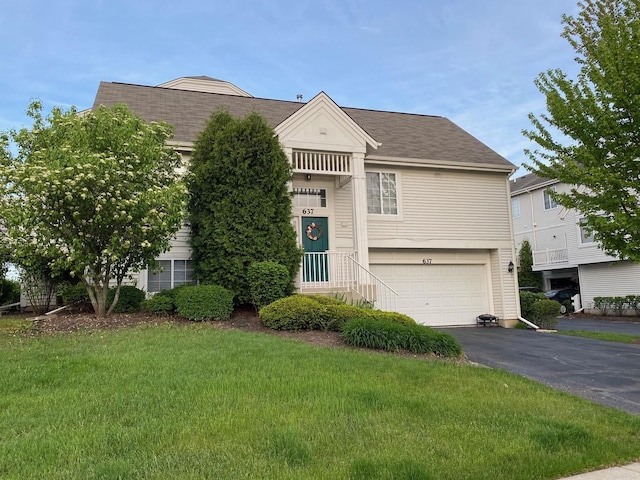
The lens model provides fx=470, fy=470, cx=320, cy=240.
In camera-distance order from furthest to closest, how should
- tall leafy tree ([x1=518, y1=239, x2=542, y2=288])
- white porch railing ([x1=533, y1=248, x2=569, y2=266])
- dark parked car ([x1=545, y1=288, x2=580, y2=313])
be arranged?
tall leafy tree ([x1=518, y1=239, x2=542, y2=288]) → white porch railing ([x1=533, y1=248, x2=569, y2=266]) → dark parked car ([x1=545, y1=288, x2=580, y2=313])

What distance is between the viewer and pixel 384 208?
47.6ft

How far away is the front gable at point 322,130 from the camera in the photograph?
1245 cm

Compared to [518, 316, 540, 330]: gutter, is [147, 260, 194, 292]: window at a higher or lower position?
higher

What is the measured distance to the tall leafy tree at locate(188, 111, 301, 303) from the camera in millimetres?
10555

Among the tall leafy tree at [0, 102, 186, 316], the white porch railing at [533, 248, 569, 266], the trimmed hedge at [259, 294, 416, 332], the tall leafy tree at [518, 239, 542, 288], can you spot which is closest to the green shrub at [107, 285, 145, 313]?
the tall leafy tree at [0, 102, 186, 316]

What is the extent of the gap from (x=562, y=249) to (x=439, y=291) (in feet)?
52.5

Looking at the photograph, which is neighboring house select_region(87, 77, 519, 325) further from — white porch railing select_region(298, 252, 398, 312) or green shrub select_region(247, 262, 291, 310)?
green shrub select_region(247, 262, 291, 310)

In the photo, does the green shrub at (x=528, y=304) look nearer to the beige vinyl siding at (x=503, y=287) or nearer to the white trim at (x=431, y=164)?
the beige vinyl siding at (x=503, y=287)

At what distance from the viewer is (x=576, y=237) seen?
84.1 ft

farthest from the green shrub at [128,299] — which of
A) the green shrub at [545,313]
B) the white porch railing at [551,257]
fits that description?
the white porch railing at [551,257]

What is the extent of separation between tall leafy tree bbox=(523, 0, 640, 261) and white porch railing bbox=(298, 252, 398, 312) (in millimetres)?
4872

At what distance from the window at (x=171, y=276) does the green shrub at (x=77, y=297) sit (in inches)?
66.5

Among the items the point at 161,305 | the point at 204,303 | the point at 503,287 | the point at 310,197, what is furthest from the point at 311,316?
the point at 503,287

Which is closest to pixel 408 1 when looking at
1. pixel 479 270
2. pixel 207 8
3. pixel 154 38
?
→ pixel 207 8
